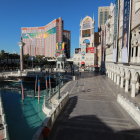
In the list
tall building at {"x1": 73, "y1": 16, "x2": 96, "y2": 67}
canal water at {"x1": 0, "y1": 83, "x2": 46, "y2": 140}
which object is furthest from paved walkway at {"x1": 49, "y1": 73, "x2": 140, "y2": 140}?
tall building at {"x1": 73, "y1": 16, "x2": 96, "y2": 67}

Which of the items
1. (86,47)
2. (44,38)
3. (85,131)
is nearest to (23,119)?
(85,131)

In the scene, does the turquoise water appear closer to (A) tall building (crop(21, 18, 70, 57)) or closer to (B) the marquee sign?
(B) the marquee sign

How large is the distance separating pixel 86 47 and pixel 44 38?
82.3 metres

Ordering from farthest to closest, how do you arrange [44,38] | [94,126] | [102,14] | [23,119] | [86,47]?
[102,14]
[44,38]
[86,47]
[23,119]
[94,126]

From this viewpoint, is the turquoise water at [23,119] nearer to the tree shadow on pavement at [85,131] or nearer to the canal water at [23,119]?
the canal water at [23,119]

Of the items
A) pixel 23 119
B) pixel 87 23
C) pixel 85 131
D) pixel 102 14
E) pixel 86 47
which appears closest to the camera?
pixel 85 131

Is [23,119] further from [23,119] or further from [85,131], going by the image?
[85,131]

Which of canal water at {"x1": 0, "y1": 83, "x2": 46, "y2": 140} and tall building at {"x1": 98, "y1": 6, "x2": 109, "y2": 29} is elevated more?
tall building at {"x1": 98, "y1": 6, "x2": 109, "y2": 29}

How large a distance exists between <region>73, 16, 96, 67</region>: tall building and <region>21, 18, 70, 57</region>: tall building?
39612 mm

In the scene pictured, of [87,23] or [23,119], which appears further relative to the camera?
[87,23]

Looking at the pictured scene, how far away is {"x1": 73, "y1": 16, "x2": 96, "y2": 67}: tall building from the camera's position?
10474cm

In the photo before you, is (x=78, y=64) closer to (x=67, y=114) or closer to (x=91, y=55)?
(x=91, y=55)

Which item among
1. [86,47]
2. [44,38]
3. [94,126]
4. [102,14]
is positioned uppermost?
[102,14]

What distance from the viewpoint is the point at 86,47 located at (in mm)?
110375
